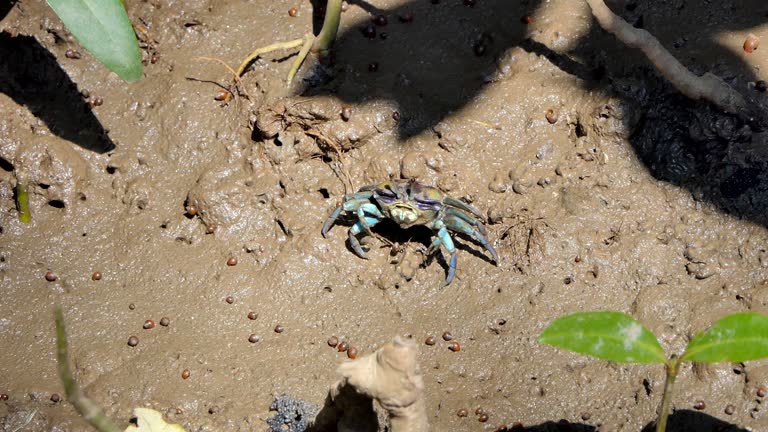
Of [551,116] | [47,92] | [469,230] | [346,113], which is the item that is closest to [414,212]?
[469,230]

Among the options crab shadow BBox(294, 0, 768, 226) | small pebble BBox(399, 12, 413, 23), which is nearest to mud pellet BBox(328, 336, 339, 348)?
crab shadow BBox(294, 0, 768, 226)

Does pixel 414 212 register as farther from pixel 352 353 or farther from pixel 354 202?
pixel 352 353

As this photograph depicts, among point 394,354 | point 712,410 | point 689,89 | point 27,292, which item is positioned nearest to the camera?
point 394,354

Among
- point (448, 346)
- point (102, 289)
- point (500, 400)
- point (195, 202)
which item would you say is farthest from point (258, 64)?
point (500, 400)

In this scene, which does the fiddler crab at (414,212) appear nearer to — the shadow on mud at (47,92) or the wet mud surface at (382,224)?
the wet mud surface at (382,224)

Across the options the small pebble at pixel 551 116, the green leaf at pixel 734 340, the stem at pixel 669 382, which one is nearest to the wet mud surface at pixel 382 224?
the small pebble at pixel 551 116

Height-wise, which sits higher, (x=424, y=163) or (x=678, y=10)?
(x=678, y=10)

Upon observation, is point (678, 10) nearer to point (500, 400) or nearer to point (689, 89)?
point (689, 89)
